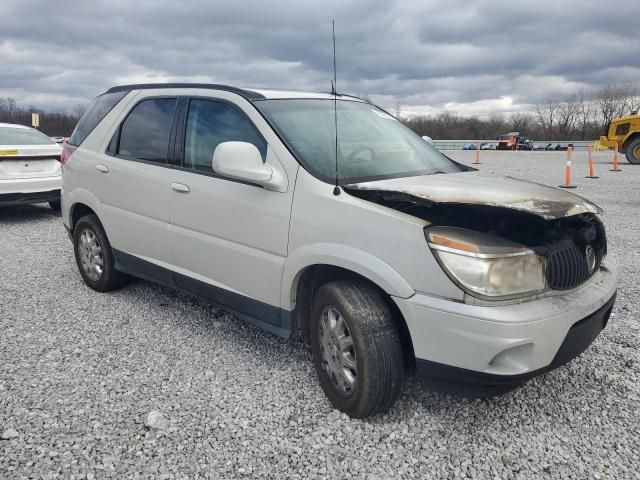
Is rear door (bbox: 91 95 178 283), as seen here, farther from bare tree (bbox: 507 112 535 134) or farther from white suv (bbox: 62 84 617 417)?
bare tree (bbox: 507 112 535 134)

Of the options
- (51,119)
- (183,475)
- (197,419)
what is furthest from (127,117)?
(51,119)

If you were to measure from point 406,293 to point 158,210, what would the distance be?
216 cm

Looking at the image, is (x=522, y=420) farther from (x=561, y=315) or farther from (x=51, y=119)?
(x=51, y=119)

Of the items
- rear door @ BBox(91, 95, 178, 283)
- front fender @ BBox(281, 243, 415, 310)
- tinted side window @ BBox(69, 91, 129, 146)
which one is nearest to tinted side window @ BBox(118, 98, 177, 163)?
rear door @ BBox(91, 95, 178, 283)

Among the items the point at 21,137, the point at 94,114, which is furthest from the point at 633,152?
the point at 94,114

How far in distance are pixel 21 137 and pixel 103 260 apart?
215 inches

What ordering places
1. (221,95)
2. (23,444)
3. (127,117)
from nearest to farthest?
(23,444) < (221,95) < (127,117)

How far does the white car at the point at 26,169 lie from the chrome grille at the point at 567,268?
324 inches

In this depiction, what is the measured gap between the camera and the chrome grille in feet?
8.13

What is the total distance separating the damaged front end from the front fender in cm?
25

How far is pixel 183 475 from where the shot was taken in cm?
241

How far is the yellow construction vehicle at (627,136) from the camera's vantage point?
68.1 ft

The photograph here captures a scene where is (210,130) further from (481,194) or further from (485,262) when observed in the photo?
(485,262)

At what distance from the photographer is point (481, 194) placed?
106 inches
